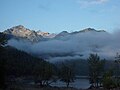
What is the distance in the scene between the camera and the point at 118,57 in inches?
4865

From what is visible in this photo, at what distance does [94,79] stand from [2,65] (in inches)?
3063

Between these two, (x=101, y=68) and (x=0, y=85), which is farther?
(x=101, y=68)

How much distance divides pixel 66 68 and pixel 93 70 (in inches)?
508

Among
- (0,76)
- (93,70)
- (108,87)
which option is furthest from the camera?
(93,70)

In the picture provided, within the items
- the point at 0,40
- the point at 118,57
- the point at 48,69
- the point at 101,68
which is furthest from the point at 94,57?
the point at 0,40

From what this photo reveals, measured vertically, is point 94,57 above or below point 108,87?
above

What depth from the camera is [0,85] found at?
3174 inches

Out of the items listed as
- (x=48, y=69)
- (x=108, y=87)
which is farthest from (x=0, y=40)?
(x=48, y=69)

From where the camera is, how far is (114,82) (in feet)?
396

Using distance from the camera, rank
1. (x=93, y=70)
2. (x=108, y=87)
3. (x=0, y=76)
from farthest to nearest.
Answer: (x=93, y=70)
(x=108, y=87)
(x=0, y=76)

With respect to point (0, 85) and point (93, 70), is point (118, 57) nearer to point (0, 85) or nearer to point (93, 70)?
point (93, 70)

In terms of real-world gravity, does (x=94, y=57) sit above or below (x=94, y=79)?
above

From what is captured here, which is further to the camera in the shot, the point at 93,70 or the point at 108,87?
the point at 93,70

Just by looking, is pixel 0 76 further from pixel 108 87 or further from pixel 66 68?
pixel 66 68
